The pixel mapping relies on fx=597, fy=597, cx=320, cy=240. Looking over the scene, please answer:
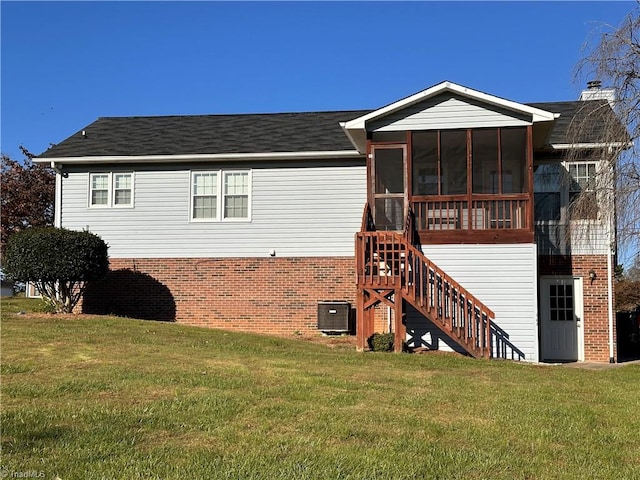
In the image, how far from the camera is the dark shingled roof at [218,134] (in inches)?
608

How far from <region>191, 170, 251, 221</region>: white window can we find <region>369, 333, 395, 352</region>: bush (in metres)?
5.27

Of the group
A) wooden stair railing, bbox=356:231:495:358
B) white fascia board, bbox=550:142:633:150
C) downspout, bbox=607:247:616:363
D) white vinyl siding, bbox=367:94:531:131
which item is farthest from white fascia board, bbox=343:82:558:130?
downspout, bbox=607:247:616:363

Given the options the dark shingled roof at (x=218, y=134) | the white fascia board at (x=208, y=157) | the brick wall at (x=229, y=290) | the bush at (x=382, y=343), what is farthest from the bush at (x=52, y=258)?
the bush at (x=382, y=343)

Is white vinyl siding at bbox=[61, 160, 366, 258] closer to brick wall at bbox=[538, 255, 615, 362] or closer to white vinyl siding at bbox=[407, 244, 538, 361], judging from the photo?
white vinyl siding at bbox=[407, 244, 538, 361]

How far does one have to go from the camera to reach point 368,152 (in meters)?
13.3

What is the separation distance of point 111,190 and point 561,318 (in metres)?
11.7

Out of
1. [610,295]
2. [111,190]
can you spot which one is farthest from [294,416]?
[111,190]

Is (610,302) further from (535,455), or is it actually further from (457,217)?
(535,455)

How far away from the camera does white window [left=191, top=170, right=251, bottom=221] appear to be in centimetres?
1538

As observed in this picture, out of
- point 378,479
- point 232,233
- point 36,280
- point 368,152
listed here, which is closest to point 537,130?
point 368,152

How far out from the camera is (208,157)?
15.2 metres

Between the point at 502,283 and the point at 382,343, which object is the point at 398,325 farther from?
the point at 502,283

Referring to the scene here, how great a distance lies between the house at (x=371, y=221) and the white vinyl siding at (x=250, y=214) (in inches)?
1.4

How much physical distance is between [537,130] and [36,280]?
38.4 feet
